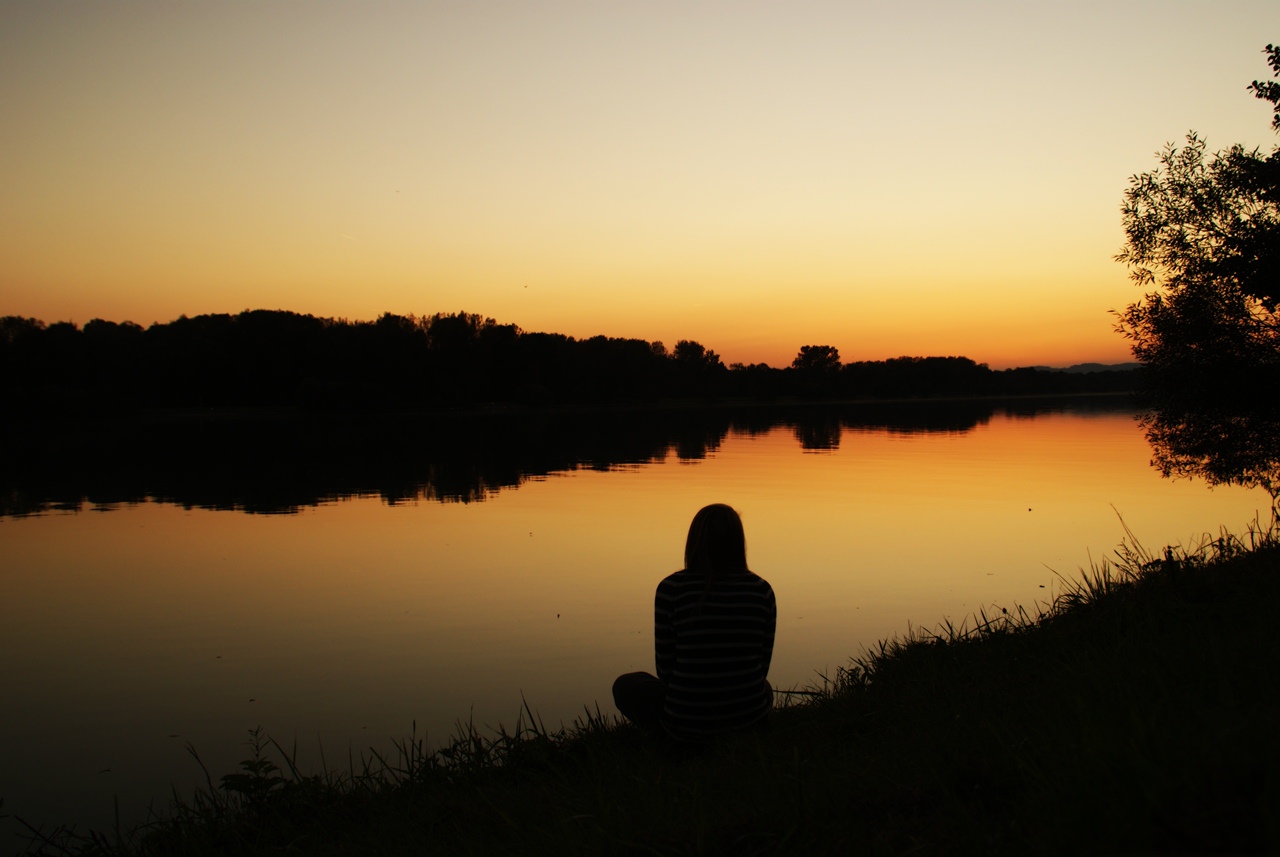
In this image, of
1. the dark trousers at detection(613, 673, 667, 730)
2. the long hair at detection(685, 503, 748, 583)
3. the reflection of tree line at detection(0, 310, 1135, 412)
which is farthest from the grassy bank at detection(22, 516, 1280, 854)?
the reflection of tree line at detection(0, 310, 1135, 412)

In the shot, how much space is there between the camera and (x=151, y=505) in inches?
838

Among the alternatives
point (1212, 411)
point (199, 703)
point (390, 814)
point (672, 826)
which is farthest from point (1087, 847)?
point (1212, 411)

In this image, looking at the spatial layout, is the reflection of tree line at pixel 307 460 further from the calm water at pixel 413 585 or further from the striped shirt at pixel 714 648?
the striped shirt at pixel 714 648

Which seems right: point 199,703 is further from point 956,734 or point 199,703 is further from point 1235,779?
point 1235,779

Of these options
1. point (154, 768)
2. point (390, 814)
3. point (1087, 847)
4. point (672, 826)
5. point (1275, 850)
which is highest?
point (1275, 850)

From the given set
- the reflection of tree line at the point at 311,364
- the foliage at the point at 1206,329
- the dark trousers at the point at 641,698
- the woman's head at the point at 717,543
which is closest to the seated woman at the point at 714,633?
the woman's head at the point at 717,543

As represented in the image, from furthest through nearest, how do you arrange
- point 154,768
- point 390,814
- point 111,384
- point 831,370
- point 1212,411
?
point 831,370 < point 111,384 < point 1212,411 < point 154,768 < point 390,814

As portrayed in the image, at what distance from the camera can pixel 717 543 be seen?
15.5 feet

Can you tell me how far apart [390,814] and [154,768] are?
286cm

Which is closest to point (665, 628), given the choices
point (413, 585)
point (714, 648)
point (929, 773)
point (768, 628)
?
point (714, 648)

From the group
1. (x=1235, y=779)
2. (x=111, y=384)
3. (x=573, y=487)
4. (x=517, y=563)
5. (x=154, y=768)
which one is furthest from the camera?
(x=111, y=384)

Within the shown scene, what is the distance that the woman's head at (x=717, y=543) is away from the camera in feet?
15.5

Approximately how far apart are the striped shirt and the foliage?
1705 centimetres

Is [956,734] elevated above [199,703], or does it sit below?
above
